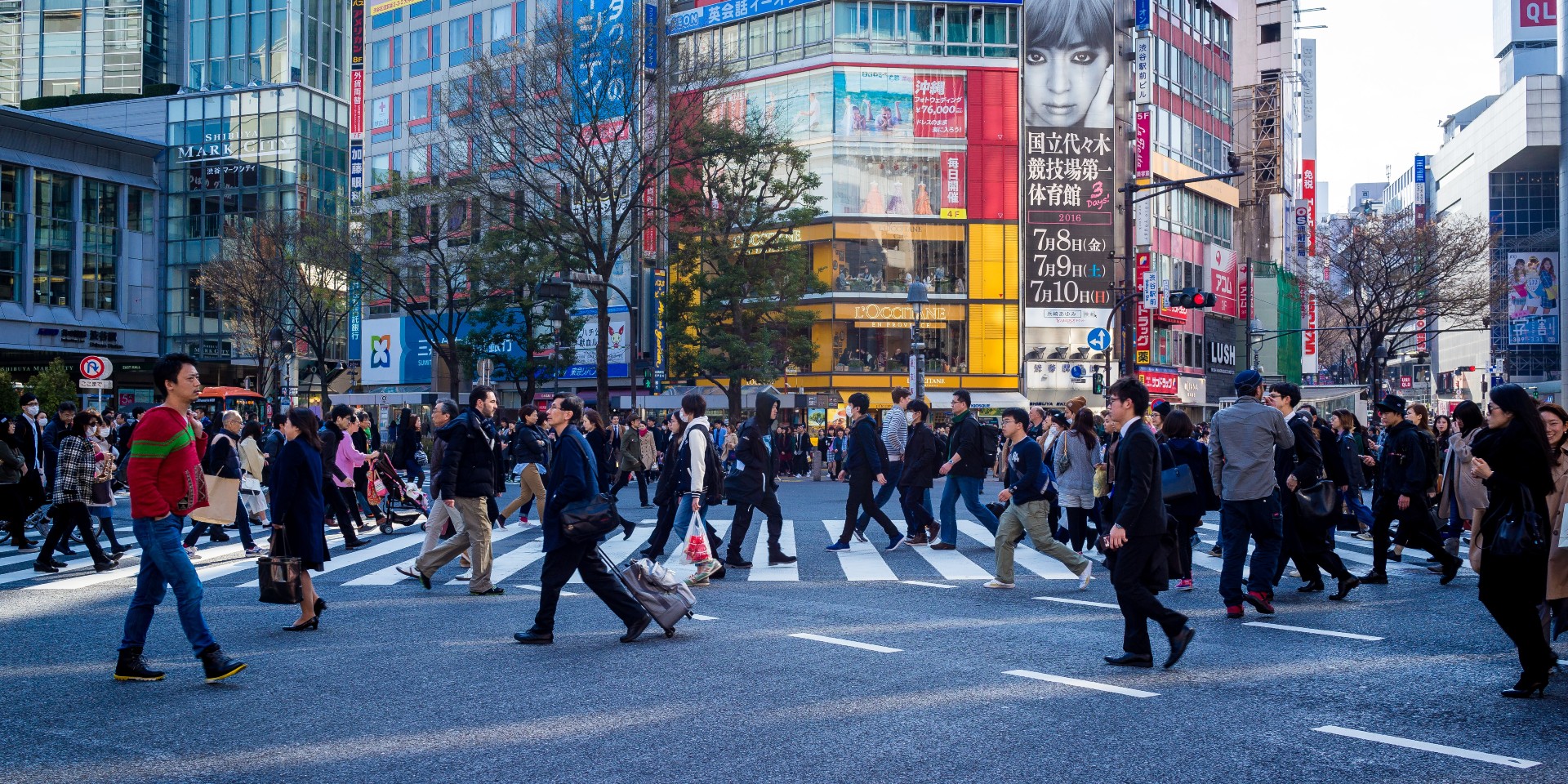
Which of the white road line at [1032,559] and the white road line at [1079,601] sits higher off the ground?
the white road line at [1079,601]

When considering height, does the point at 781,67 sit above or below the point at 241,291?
above

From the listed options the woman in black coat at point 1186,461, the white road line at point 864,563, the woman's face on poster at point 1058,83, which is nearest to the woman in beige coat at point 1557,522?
the woman in black coat at point 1186,461

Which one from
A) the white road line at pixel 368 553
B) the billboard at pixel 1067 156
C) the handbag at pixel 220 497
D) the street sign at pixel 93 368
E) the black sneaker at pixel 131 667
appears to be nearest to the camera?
the black sneaker at pixel 131 667

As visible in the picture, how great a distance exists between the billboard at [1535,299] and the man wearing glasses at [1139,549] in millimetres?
72261

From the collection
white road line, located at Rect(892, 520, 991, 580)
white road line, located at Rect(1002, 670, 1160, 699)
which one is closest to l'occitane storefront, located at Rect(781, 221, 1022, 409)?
white road line, located at Rect(892, 520, 991, 580)

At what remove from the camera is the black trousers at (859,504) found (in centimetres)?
1345

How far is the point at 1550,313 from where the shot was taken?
68875mm

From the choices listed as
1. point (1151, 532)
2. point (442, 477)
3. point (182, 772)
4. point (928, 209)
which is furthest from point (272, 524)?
point (928, 209)

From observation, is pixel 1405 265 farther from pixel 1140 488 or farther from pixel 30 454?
pixel 30 454

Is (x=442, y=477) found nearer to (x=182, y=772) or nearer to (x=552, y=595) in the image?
(x=552, y=595)

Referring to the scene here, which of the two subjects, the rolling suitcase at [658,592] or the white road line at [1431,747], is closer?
the white road line at [1431,747]

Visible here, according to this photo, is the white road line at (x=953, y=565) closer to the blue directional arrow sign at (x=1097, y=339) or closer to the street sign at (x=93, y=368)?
the street sign at (x=93, y=368)

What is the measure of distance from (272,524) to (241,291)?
120 ft

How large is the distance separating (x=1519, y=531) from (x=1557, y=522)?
1.18 meters
